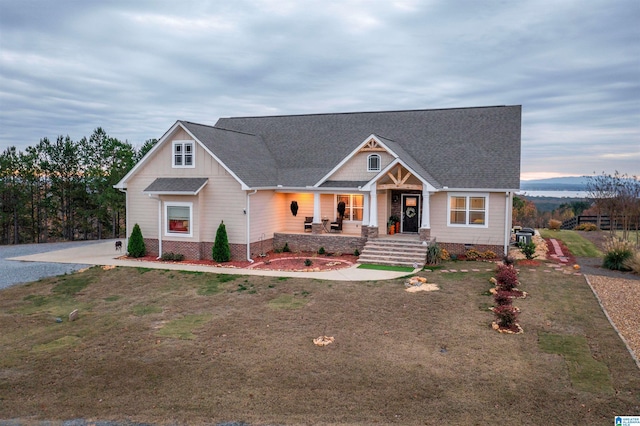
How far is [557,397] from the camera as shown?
8.03 metres

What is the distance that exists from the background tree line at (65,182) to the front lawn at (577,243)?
3070 centimetres

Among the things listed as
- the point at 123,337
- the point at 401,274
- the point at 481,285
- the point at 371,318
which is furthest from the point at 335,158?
the point at 123,337

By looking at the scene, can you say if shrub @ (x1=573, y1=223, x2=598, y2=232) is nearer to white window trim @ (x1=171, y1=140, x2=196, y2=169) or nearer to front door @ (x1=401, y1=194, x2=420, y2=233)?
front door @ (x1=401, y1=194, x2=420, y2=233)

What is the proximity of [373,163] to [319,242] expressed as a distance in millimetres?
5123

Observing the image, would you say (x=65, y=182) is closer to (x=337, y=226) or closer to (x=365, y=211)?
(x=337, y=226)

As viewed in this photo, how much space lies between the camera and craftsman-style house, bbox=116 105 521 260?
2183 centimetres

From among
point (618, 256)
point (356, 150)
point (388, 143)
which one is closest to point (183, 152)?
point (356, 150)

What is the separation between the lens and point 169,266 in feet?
67.2

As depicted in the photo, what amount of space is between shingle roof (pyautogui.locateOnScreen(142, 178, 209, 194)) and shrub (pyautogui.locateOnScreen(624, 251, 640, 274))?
18918 millimetres

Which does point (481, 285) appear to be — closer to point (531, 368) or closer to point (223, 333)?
point (531, 368)

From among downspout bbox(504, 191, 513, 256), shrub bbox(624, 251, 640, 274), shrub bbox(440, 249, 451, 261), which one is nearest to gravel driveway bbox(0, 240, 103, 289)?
shrub bbox(440, 249, 451, 261)

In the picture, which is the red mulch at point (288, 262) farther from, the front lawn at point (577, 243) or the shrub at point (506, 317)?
the front lawn at point (577, 243)

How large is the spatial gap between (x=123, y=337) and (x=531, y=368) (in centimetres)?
966

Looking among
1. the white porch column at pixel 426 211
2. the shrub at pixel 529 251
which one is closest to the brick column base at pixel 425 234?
the white porch column at pixel 426 211
